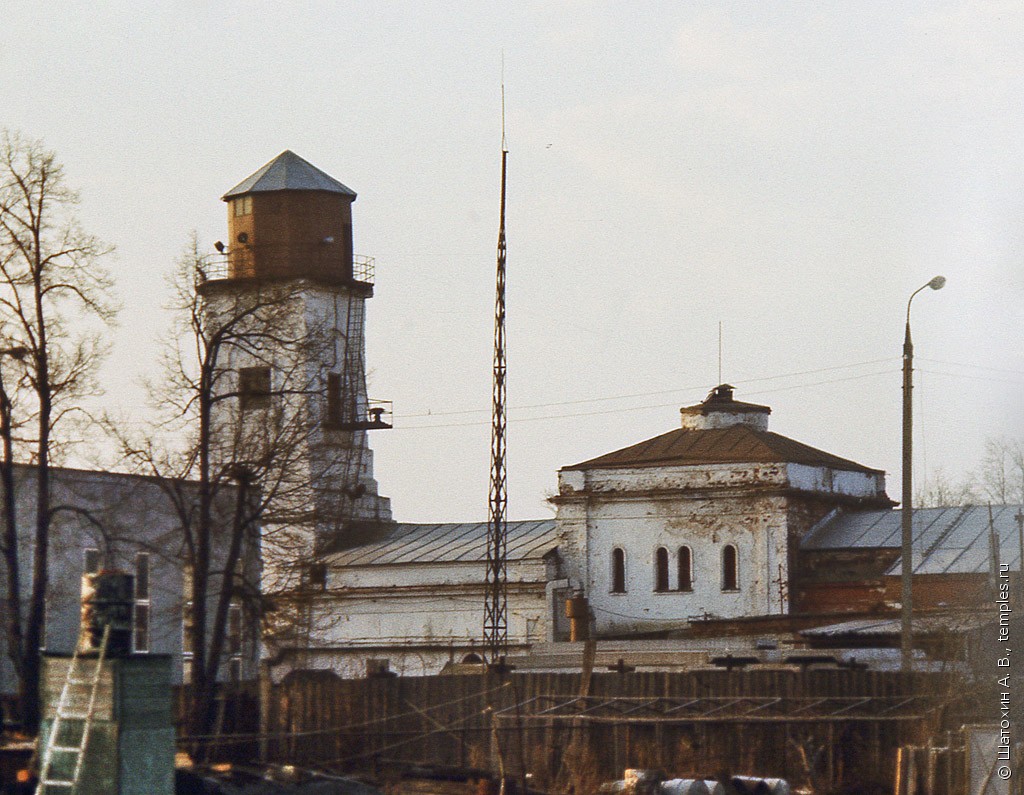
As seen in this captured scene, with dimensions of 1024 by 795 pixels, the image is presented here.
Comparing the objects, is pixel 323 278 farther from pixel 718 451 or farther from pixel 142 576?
pixel 142 576

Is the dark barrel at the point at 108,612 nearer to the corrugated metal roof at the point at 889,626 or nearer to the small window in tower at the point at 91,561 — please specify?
the small window in tower at the point at 91,561

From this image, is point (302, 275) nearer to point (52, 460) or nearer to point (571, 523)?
point (571, 523)

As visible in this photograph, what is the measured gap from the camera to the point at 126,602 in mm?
18281

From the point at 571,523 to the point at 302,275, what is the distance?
37.9ft

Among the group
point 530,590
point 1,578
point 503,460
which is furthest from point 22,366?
point 530,590

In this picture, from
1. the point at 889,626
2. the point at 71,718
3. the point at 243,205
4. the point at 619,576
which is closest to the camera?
the point at 71,718

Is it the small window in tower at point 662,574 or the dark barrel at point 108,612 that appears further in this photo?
the small window in tower at point 662,574

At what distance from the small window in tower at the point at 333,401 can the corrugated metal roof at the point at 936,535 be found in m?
15.8

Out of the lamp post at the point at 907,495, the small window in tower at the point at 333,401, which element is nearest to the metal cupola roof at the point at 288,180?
the small window in tower at the point at 333,401

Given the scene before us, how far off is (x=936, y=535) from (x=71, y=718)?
34.7 meters

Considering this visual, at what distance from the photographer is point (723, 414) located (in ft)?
175

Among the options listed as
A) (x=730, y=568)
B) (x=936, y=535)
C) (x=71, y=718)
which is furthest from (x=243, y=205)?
(x=71, y=718)

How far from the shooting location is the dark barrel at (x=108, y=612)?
18.1 meters

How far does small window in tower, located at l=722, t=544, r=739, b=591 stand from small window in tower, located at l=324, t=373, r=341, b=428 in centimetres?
1374
